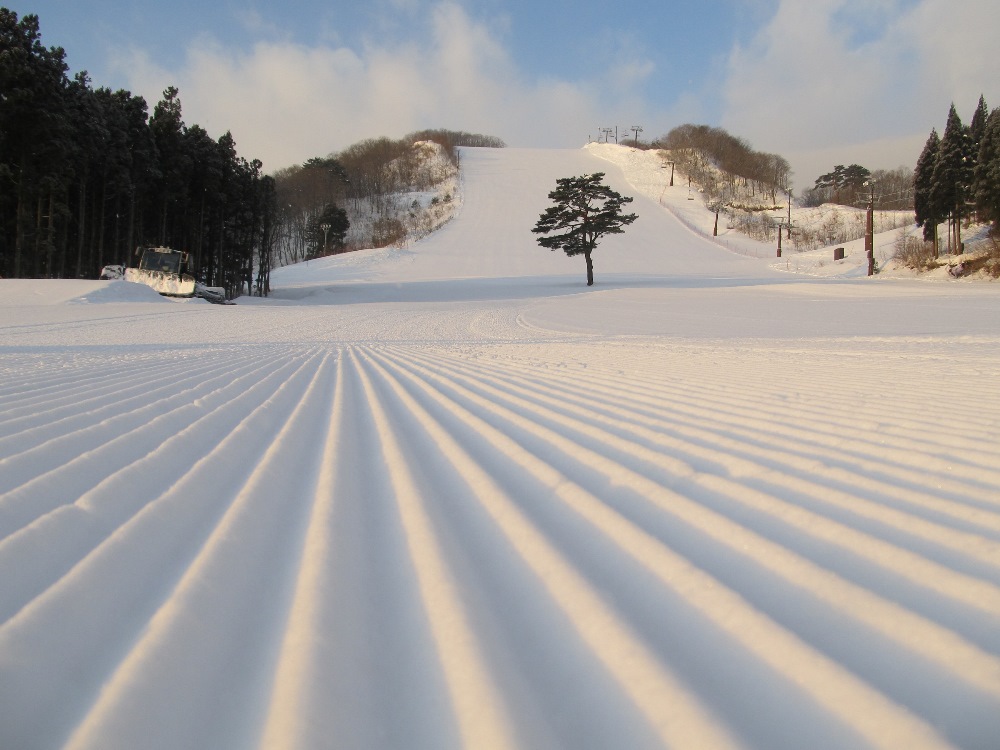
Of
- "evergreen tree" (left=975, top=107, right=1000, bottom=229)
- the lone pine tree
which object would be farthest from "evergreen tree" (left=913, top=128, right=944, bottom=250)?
the lone pine tree

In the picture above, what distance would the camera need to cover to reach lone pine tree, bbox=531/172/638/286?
3191 cm

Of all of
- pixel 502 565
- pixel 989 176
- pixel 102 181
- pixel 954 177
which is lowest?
pixel 502 565

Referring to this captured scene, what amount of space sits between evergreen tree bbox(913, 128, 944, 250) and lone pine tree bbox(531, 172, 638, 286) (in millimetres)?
17846

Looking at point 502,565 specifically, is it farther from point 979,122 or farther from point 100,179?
point 979,122

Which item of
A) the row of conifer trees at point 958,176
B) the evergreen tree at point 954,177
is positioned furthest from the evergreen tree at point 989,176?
the evergreen tree at point 954,177

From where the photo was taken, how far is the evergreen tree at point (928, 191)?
33.1 m

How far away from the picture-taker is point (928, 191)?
33.6 meters

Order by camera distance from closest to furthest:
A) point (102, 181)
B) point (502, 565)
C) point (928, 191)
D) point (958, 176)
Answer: point (502, 565) → point (102, 181) → point (958, 176) → point (928, 191)

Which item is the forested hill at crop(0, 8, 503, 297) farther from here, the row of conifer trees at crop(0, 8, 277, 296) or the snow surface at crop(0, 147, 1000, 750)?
the snow surface at crop(0, 147, 1000, 750)

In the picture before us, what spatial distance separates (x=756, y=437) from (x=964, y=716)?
1977 mm

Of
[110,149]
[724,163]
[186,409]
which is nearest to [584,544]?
[186,409]

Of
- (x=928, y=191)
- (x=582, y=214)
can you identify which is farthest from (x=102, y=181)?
(x=928, y=191)

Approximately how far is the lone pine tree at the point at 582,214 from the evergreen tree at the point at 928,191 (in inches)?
703

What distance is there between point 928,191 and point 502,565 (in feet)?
139
